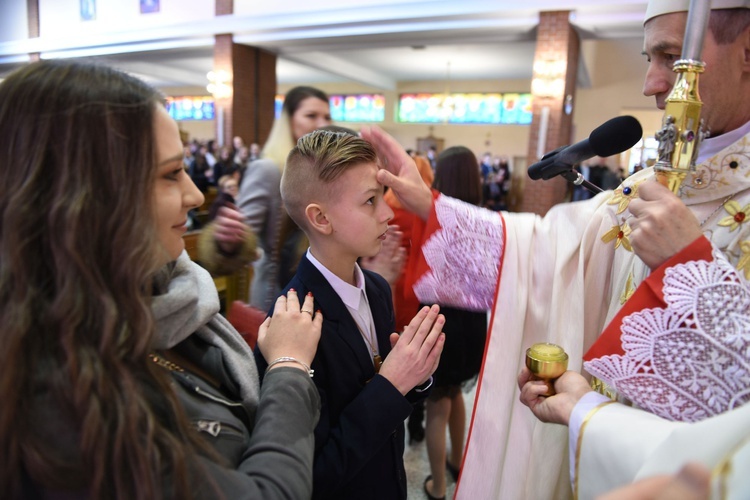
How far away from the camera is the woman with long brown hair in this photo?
61 cm

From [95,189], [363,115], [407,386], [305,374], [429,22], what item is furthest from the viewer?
[363,115]

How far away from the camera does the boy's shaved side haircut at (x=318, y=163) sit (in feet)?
4.00

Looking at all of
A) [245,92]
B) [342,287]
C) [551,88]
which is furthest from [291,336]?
[245,92]

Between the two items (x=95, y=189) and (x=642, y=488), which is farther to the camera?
(x=95, y=189)

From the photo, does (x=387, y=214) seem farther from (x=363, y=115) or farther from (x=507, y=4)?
(x=363, y=115)

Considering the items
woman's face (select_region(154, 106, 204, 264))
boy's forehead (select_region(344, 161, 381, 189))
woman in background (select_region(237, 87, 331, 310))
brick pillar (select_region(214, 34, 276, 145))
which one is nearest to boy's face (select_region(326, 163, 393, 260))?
boy's forehead (select_region(344, 161, 381, 189))

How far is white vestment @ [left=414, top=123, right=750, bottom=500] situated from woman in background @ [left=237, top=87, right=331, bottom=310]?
2.50ft

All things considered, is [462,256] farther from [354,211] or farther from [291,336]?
[291,336]

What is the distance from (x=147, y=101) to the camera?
0.74m

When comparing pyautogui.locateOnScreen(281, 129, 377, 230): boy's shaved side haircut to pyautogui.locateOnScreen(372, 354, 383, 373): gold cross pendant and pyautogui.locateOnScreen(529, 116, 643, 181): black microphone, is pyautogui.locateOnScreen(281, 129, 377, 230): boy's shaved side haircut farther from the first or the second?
pyautogui.locateOnScreen(529, 116, 643, 181): black microphone

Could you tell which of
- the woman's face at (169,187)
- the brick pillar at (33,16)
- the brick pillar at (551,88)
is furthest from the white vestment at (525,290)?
the brick pillar at (33,16)

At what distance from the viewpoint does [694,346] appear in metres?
0.85

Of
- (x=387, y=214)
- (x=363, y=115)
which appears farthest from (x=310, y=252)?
(x=363, y=115)

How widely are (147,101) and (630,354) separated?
0.94 metres
